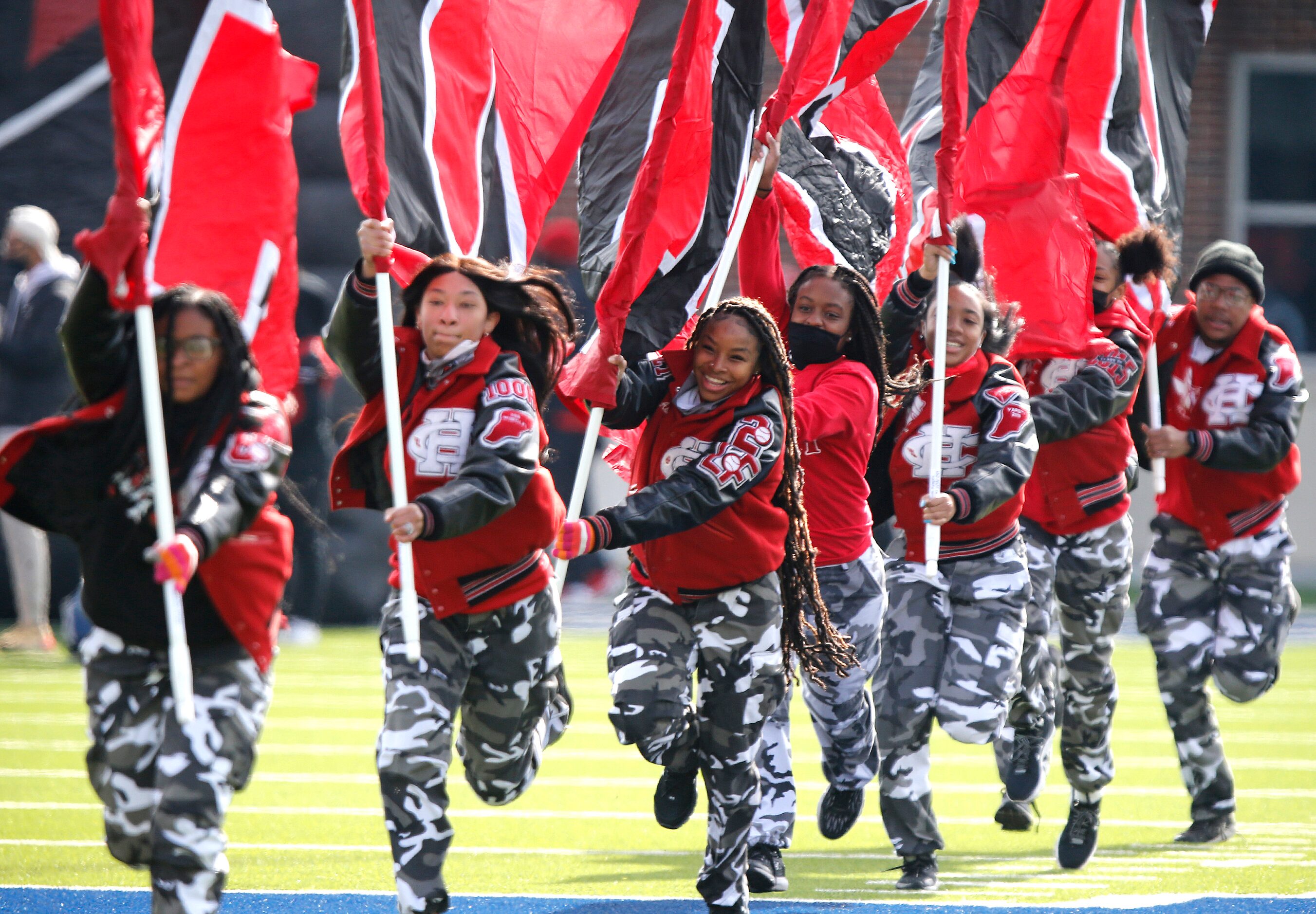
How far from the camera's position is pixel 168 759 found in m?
4.81

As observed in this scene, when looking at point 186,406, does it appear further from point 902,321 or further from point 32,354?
point 32,354

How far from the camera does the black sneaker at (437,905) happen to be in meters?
5.20

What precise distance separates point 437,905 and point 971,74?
164 inches

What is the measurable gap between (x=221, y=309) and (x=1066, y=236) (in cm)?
359

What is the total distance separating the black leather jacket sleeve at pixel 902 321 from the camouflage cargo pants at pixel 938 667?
0.81 meters

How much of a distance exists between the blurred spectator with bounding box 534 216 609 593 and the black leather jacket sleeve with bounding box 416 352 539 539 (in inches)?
420

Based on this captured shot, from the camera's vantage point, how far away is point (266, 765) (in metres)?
9.49

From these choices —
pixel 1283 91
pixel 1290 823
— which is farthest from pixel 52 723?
pixel 1283 91

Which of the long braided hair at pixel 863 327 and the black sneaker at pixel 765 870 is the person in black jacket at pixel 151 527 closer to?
the black sneaker at pixel 765 870

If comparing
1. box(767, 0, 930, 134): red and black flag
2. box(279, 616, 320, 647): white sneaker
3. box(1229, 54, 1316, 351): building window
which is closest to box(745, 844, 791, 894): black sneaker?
box(767, 0, 930, 134): red and black flag

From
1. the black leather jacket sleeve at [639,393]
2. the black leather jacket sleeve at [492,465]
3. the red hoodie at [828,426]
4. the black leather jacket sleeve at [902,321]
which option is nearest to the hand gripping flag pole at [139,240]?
the black leather jacket sleeve at [492,465]

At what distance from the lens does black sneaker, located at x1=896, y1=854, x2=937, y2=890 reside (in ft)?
21.4

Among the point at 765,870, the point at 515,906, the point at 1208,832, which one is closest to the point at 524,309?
the point at 515,906

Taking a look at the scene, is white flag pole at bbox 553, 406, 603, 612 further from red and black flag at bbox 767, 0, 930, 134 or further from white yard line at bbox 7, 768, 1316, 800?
white yard line at bbox 7, 768, 1316, 800
